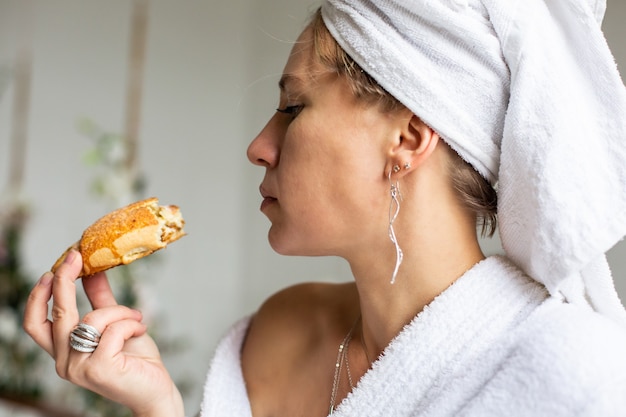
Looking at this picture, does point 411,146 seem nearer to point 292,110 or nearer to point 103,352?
point 292,110

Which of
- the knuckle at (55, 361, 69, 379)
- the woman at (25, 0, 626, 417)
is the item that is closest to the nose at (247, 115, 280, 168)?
the woman at (25, 0, 626, 417)

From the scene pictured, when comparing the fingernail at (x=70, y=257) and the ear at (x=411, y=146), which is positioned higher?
the ear at (x=411, y=146)

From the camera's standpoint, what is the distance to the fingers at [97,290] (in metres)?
1.15

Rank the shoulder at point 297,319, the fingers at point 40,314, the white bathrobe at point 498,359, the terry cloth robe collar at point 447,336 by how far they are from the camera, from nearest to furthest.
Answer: the white bathrobe at point 498,359, the terry cloth robe collar at point 447,336, the fingers at point 40,314, the shoulder at point 297,319

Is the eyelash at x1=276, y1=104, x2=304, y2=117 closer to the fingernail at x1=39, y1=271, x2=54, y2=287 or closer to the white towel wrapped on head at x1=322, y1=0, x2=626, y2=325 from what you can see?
the white towel wrapped on head at x1=322, y1=0, x2=626, y2=325

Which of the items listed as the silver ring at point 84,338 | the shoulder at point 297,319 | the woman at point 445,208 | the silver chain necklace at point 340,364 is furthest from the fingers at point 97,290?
the silver chain necklace at point 340,364

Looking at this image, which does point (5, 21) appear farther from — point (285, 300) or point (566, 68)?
point (566, 68)

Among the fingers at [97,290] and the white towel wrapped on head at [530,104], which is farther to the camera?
the fingers at [97,290]

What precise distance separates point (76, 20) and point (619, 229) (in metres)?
2.05

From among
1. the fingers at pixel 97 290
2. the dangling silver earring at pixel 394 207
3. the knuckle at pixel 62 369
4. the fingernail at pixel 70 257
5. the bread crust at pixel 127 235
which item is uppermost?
the dangling silver earring at pixel 394 207

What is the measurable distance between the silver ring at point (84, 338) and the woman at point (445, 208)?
0.01 m

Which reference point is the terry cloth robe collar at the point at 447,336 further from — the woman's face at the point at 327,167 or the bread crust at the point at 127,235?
the bread crust at the point at 127,235

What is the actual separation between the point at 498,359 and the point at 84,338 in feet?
1.92

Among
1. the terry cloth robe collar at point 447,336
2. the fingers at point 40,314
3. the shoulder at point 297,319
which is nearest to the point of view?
the terry cloth robe collar at point 447,336
